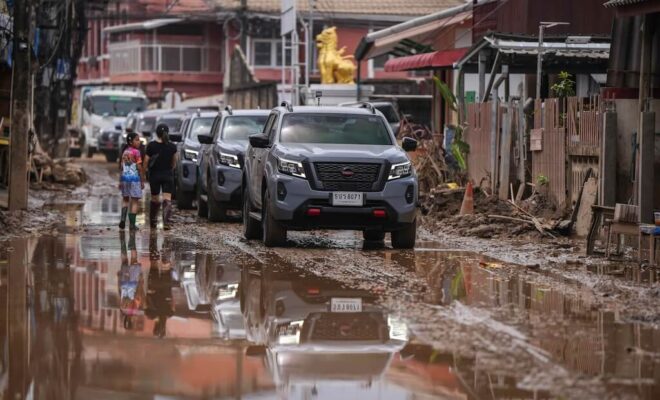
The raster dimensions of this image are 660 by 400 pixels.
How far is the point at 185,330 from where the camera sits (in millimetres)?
10797

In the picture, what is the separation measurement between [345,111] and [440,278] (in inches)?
202

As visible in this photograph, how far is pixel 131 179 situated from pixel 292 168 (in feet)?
13.5

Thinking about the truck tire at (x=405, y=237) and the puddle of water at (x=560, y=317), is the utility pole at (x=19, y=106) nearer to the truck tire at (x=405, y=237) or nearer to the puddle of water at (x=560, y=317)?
the truck tire at (x=405, y=237)

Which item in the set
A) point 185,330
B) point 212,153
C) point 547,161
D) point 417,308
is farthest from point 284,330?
point 212,153

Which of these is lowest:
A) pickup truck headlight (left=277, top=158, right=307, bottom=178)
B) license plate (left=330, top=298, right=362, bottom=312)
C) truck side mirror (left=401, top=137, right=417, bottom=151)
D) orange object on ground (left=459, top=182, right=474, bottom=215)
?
license plate (left=330, top=298, right=362, bottom=312)

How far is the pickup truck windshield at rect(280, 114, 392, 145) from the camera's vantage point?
60.4 feet

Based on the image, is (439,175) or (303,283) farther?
(439,175)

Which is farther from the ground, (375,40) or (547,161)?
(375,40)

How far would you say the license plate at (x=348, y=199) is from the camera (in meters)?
17.2

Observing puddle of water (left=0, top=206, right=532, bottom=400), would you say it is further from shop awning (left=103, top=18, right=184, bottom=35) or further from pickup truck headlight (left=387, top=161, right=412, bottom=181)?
shop awning (left=103, top=18, right=184, bottom=35)

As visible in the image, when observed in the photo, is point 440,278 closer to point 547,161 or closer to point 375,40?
point 547,161

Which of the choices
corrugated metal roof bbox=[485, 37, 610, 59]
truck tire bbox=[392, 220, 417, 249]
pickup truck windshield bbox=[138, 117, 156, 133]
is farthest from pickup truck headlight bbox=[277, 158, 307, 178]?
pickup truck windshield bbox=[138, 117, 156, 133]

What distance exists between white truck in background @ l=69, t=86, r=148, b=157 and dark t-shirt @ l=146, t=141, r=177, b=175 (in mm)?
35120

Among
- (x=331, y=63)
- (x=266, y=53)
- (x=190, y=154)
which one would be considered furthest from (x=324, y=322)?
(x=266, y=53)
